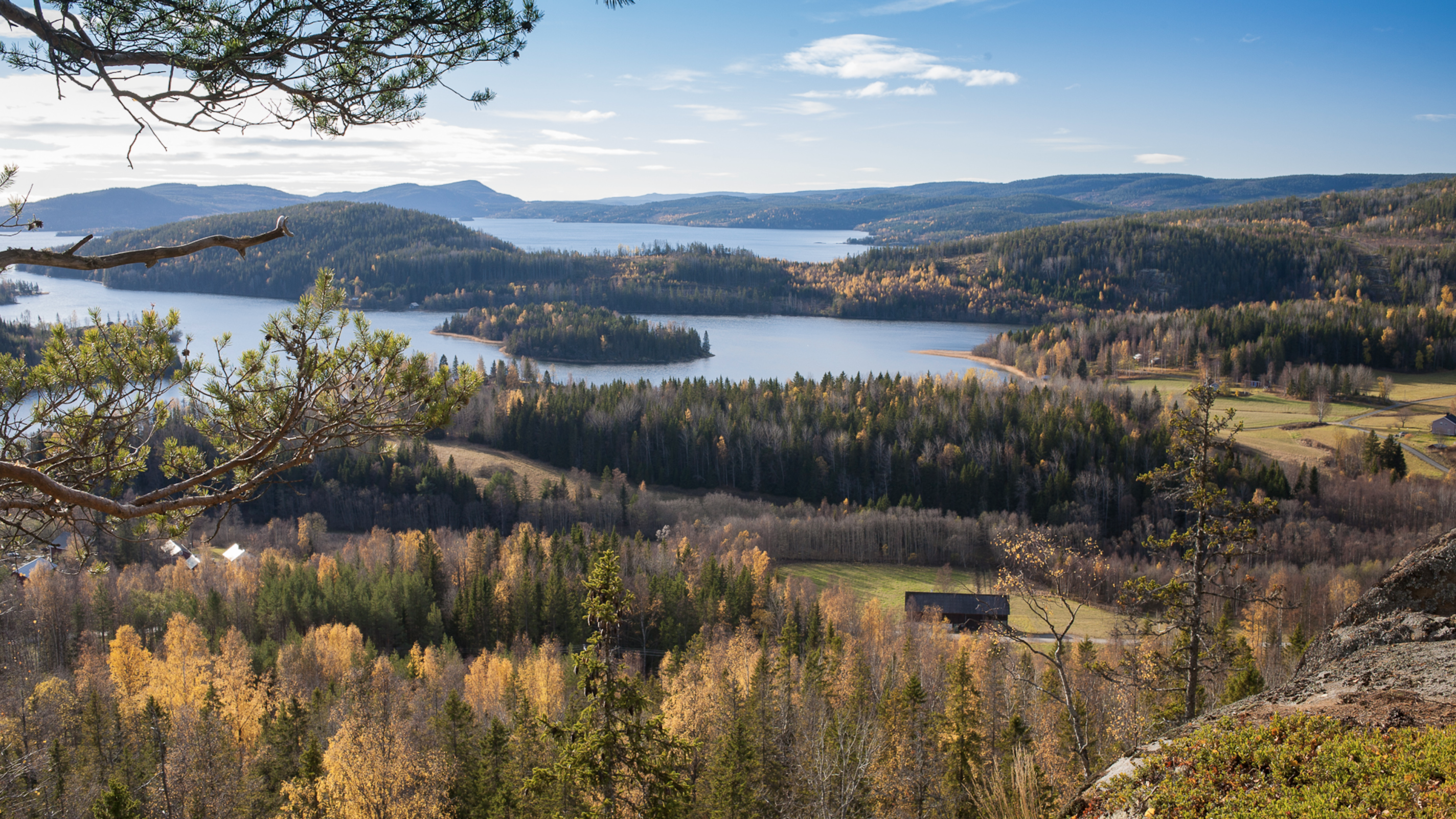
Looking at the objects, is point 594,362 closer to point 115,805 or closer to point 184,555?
point 184,555

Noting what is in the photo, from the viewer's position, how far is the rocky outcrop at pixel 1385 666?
6164mm

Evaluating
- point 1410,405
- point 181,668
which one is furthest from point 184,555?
point 1410,405

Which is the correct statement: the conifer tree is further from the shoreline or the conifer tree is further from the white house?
the shoreline

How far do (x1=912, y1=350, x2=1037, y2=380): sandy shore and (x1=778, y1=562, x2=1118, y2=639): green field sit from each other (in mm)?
55121

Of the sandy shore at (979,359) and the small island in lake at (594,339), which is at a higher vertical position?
the small island in lake at (594,339)

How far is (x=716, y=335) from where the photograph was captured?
133500mm

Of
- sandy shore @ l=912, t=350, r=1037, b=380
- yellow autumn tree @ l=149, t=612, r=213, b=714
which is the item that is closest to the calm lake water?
sandy shore @ l=912, t=350, r=1037, b=380

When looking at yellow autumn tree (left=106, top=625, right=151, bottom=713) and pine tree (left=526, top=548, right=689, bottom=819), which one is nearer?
pine tree (left=526, top=548, right=689, bottom=819)

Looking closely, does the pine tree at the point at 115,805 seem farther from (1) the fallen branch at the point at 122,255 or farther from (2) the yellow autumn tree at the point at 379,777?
(1) the fallen branch at the point at 122,255

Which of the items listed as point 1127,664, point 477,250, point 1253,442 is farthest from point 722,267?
point 1127,664

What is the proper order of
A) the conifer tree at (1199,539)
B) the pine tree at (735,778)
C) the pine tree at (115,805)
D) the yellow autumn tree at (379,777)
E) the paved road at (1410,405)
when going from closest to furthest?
the conifer tree at (1199,539), the pine tree at (115,805), the pine tree at (735,778), the yellow autumn tree at (379,777), the paved road at (1410,405)

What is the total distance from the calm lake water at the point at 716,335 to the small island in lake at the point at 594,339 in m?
2.64

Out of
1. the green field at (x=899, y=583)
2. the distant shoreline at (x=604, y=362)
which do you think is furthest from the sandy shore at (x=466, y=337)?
the green field at (x=899, y=583)

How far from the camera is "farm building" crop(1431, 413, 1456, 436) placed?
60969 mm
